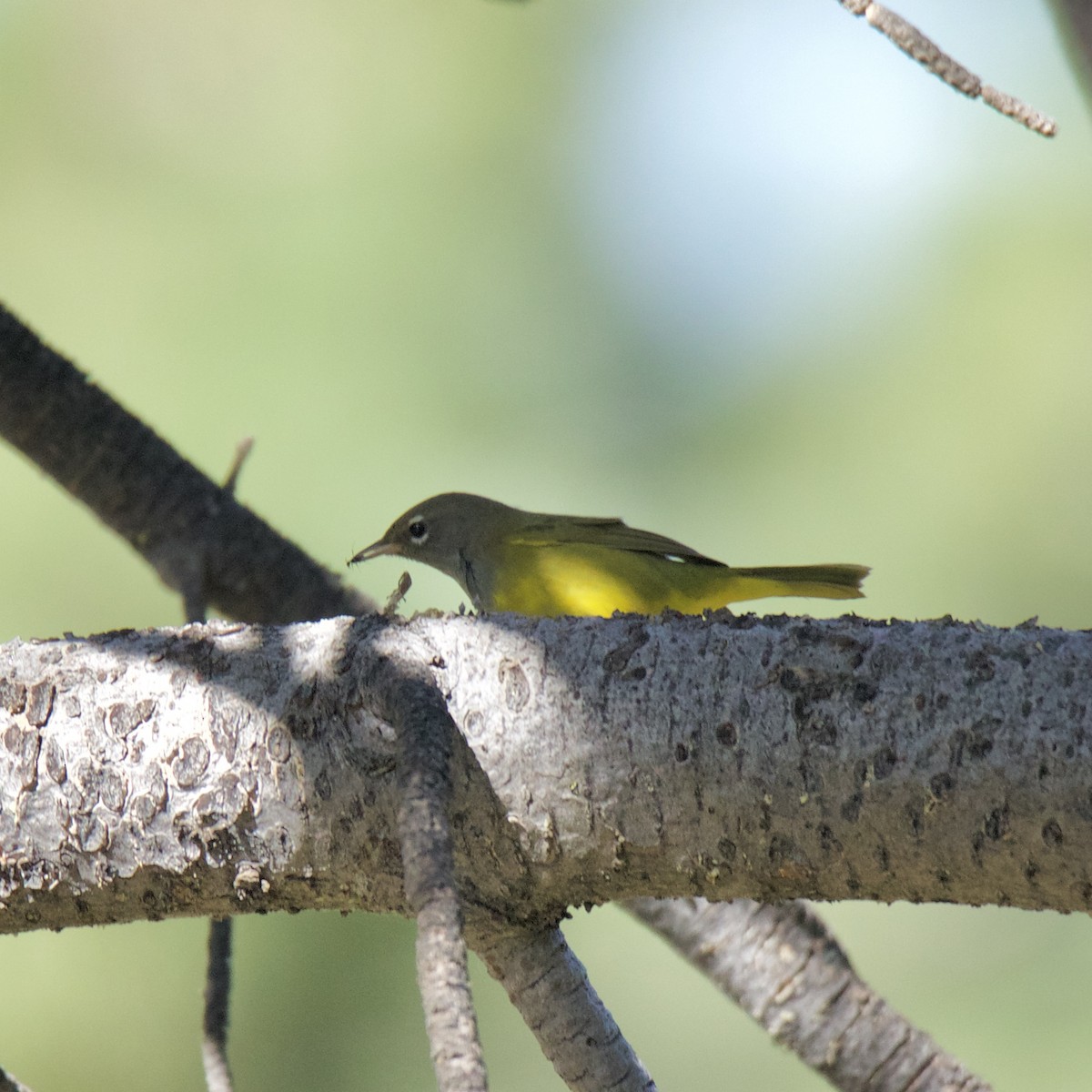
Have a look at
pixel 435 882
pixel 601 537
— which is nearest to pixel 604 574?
pixel 601 537

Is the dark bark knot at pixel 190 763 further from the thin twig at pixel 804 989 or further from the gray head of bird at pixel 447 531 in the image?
the gray head of bird at pixel 447 531

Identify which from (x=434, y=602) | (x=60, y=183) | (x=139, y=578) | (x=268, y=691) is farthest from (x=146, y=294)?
(x=268, y=691)

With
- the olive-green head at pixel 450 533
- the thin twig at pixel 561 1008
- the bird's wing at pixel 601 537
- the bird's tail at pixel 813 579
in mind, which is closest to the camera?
the thin twig at pixel 561 1008

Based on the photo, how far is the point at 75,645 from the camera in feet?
7.86

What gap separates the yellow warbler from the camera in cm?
393

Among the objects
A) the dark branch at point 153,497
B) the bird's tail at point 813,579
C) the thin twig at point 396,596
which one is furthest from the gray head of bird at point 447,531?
the thin twig at point 396,596

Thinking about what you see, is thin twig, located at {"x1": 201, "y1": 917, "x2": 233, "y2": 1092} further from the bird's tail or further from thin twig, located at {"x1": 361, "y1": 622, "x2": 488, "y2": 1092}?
the bird's tail

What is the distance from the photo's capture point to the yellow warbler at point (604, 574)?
3928mm

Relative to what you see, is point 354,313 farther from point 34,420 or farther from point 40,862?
point 40,862

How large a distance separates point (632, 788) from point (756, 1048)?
5409 millimetres

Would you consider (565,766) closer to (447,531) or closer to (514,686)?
(514,686)

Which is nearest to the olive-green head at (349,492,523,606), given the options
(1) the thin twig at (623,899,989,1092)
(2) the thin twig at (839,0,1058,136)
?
(1) the thin twig at (623,899,989,1092)

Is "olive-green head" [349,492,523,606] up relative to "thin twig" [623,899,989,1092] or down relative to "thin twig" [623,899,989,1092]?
up

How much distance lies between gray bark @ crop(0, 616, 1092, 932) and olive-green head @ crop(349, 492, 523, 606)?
2.34 m
